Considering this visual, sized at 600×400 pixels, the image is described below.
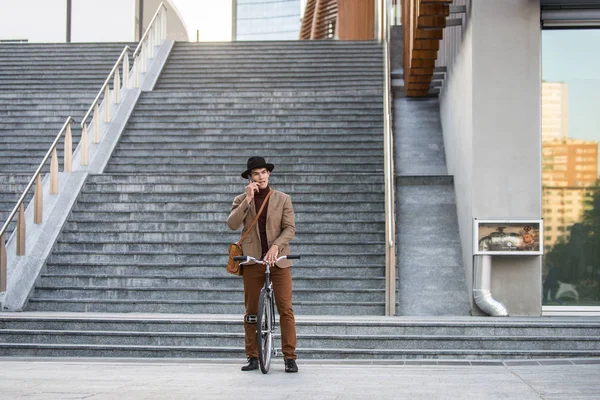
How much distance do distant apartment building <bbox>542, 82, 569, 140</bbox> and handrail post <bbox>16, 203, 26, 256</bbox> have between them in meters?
6.44

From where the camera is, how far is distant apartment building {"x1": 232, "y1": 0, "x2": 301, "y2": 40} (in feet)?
400

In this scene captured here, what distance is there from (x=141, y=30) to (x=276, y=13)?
84.9 meters

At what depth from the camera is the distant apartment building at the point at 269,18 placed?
122m

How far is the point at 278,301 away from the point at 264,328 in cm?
25

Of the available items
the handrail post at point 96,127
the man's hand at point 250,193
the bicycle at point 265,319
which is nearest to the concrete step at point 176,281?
the handrail post at point 96,127

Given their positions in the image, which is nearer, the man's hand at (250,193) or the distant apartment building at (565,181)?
the man's hand at (250,193)

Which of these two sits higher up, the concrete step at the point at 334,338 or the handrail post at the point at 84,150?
the handrail post at the point at 84,150

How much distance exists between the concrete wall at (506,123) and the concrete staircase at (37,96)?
6220 mm

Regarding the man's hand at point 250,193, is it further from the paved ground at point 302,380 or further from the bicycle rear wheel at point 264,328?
the paved ground at point 302,380

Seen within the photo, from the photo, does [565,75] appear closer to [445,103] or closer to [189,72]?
[445,103]

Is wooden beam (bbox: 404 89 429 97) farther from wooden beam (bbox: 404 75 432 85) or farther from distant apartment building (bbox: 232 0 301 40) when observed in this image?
distant apartment building (bbox: 232 0 301 40)

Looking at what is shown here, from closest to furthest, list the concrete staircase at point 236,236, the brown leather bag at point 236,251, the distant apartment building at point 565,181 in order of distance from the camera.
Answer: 1. the brown leather bag at point 236,251
2. the concrete staircase at point 236,236
3. the distant apartment building at point 565,181

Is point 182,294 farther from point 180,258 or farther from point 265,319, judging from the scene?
point 265,319

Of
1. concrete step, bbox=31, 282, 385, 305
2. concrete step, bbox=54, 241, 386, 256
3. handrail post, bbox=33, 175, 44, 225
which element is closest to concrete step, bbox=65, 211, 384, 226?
concrete step, bbox=54, 241, 386, 256
